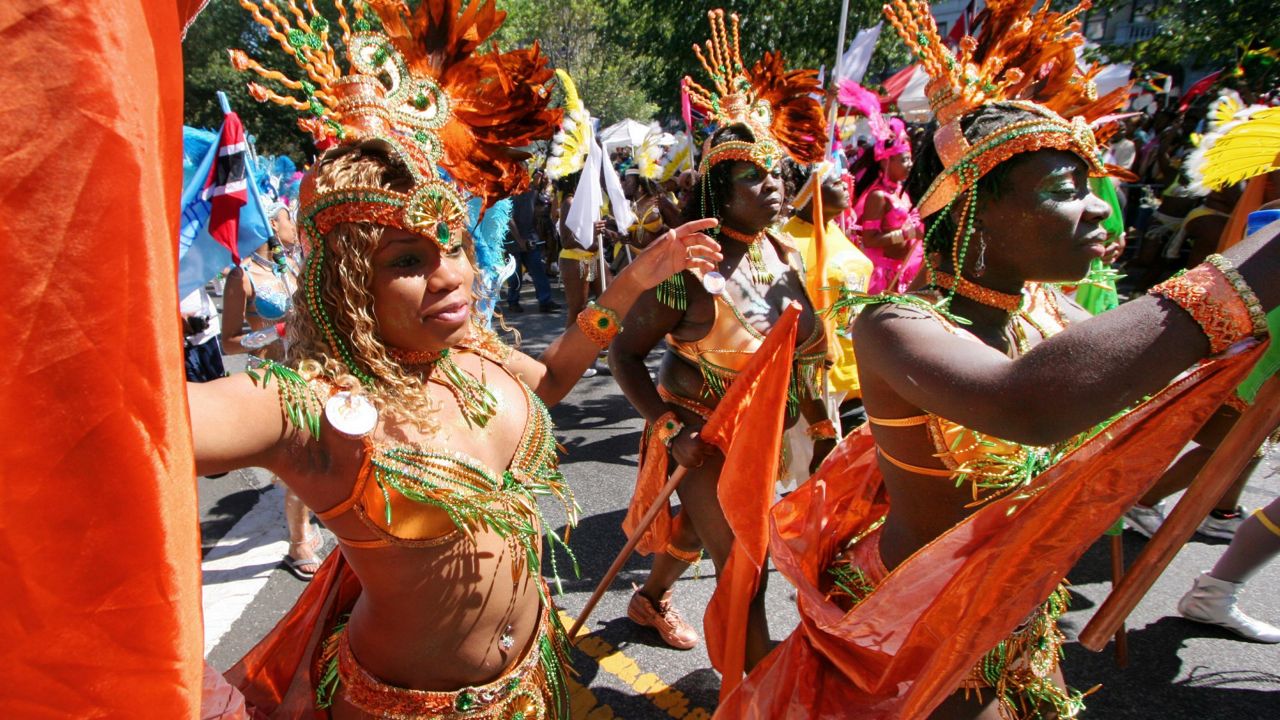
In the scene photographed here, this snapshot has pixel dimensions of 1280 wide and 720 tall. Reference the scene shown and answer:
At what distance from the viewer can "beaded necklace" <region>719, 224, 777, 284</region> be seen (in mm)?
2987

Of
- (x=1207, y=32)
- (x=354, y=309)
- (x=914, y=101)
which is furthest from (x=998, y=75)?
(x=914, y=101)

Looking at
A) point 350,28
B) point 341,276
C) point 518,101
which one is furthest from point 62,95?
point 518,101

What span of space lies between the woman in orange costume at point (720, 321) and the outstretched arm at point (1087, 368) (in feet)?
4.65

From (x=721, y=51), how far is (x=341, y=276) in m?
2.42

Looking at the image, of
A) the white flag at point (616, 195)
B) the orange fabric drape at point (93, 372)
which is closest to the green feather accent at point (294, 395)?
the orange fabric drape at point (93, 372)

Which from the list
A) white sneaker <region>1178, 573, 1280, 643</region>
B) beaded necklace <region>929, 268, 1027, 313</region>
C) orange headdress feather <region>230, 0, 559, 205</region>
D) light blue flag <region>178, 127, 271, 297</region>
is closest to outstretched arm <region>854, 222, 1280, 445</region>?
beaded necklace <region>929, 268, 1027, 313</region>

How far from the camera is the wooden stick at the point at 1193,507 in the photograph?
3.84 feet

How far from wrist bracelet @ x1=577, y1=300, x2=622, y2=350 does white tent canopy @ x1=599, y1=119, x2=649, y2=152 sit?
12581 millimetres

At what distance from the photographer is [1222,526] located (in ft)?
12.9

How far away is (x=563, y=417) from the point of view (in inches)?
258

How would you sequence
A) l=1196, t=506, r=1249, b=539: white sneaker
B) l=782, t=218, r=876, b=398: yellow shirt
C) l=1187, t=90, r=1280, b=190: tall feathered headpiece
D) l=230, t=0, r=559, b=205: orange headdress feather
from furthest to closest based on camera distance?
l=782, t=218, r=876, b=398: yellow shirt → l=1196, t=506, r=1249, b=539: white sneaker → l=230, t=0, r=559, b=205: orange headdress feather → l=1187, t=90, r=1280, b=190: tall feathered headpiece

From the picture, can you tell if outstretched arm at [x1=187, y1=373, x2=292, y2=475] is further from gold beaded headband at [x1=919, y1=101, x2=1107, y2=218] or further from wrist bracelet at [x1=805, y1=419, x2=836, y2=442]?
wrist bracelet at [x1=805, y1=419, x2=836, y2=442]

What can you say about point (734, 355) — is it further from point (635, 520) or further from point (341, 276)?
point (341, 276)

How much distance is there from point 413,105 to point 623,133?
14.9 metres
